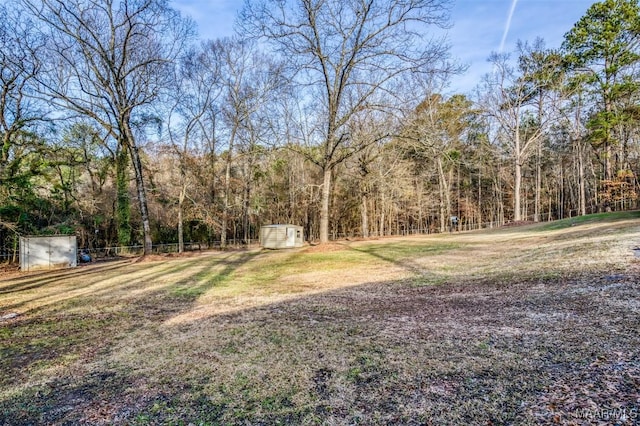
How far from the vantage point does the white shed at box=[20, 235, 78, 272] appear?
495 inches

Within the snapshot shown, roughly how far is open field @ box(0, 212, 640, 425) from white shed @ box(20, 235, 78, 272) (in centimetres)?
777

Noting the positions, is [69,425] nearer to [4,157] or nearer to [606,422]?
[606,422]

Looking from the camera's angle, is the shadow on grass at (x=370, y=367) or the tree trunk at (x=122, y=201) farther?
the tree trunk at (x=122, y=201)

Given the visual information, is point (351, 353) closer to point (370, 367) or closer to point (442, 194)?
point (370, 367)

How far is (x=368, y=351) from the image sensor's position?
10.6ft

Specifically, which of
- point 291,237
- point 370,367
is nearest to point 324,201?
point 291,237

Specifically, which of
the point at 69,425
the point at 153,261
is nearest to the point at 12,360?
the point at 69,425

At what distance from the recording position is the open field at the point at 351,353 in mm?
2223

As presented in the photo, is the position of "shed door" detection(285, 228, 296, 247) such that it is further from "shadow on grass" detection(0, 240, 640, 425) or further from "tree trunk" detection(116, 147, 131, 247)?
"shadow on grass" detection(0, 240, 640, 425)

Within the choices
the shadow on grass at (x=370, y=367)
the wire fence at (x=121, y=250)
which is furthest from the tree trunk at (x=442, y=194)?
the shadow on grass at (x=370, y=367)

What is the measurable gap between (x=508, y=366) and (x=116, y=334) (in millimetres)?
4498

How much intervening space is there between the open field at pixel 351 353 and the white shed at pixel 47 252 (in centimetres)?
777

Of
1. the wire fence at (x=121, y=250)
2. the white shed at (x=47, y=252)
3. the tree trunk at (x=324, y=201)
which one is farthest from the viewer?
the wire fence at (x=121, y=250)

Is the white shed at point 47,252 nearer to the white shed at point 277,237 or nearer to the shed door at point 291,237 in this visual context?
the white shed at point 277,237
